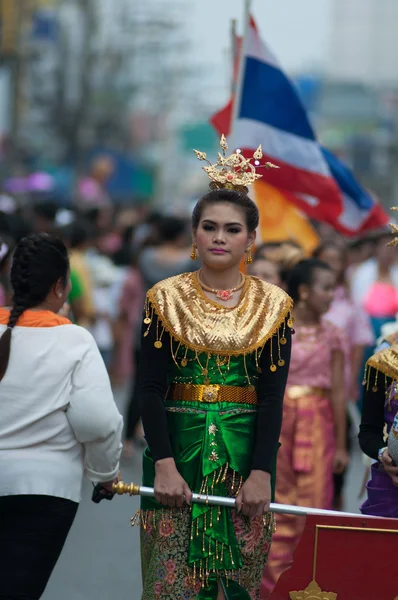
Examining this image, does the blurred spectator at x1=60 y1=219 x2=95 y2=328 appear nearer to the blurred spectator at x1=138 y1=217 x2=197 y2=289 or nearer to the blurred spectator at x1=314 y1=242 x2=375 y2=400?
the blurred spectator at x1=138 y1=217 x2=197 y2=289

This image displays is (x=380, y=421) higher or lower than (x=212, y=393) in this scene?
lower

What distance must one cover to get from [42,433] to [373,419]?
1251mm

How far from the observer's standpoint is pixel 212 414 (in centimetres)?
481

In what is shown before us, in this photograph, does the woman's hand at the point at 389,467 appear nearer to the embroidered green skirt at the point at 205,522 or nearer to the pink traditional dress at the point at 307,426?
the embroidered green skirt at the point at 205,522

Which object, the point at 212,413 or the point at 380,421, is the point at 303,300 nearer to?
the point at 380,421

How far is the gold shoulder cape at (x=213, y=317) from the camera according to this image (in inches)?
189

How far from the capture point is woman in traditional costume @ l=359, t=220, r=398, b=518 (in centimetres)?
504

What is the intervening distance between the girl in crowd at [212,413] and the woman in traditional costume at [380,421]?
41 centimetres

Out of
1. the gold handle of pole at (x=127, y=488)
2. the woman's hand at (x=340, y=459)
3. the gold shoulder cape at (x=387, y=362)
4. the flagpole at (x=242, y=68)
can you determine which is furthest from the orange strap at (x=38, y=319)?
the flagpole at (x=242, y=68)

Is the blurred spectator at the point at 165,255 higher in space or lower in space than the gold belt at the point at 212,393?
lower

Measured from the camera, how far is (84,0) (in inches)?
1699

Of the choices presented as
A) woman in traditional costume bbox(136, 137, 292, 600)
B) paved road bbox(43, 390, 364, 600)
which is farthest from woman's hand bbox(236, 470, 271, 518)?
paved road bbox(43, 390, 364, 600)

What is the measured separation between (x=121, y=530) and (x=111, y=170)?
111 ft

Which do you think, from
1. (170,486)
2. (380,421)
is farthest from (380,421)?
(170,486)
